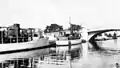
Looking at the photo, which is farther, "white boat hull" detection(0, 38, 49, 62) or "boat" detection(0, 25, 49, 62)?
"boat" detection(0, 25, 49, 62)

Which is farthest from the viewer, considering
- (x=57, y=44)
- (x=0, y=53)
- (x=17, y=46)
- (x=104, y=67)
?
(x=57, y=44)

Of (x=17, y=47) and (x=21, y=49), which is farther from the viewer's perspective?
(x=21, y=49)

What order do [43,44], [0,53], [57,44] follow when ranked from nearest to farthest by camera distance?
[0,53]
[43,44]
[57,44]

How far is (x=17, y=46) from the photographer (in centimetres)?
3092

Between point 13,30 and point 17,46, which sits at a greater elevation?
point 13,30

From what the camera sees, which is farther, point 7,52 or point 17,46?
point 17,46

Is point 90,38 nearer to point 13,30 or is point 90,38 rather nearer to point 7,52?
point 13,30

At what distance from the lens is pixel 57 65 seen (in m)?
18.1

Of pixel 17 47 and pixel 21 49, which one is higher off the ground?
pixel 17 47

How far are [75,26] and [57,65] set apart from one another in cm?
8659

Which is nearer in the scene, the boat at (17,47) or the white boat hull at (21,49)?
the white boat hull at (21,49)

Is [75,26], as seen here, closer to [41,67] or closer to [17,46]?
[17,46]

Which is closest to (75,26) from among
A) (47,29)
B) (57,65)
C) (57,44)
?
(47,29)

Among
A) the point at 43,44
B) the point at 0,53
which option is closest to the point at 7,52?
the point at 0,53
